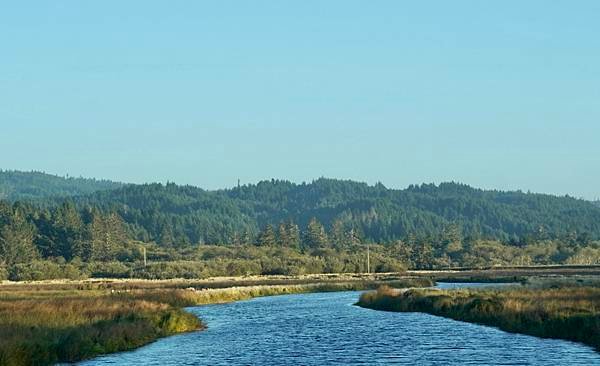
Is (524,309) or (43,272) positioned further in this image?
(43,272)

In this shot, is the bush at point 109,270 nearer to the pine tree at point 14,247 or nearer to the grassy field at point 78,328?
the pine tree at point 14,247

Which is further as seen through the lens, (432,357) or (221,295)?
(221,295)

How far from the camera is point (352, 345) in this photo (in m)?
51.5

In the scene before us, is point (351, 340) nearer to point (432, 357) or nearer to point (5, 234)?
point (432, 357)

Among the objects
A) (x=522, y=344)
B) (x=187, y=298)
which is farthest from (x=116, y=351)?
(x=187, y=298)

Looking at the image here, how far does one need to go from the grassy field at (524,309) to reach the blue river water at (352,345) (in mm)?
1148

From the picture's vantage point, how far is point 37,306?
206ft

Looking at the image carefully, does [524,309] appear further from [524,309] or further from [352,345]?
[352,345]

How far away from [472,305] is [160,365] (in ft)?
93.7

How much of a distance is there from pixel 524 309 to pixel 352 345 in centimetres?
1408

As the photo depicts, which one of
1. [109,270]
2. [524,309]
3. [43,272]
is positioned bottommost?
[524,309]

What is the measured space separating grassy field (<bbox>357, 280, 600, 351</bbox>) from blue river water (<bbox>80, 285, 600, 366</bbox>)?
1148 millimetres

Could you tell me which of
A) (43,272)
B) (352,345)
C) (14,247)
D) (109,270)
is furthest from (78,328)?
(14,247)

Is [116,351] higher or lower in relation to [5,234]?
lower
